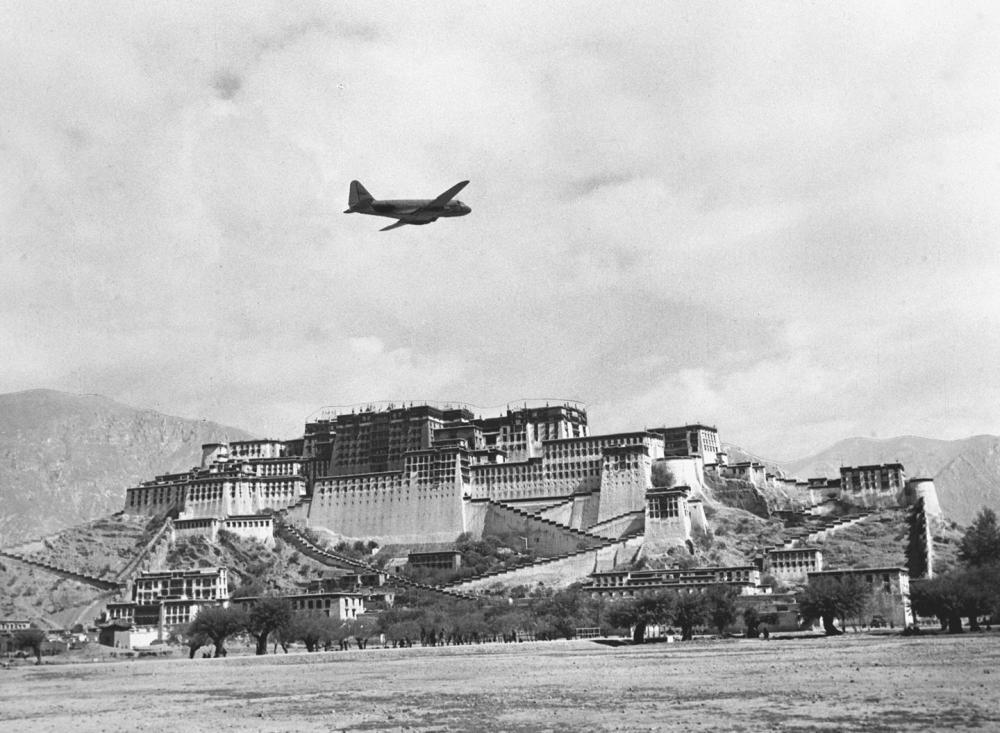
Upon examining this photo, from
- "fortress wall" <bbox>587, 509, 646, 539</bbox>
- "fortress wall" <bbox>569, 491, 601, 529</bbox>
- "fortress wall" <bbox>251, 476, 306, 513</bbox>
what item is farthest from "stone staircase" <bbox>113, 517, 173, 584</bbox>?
"fortress wall" <bbox>587, 509, 646, 539</bbox>

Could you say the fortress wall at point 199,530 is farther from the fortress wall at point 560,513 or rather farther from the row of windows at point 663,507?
the row of windows at point 663,507

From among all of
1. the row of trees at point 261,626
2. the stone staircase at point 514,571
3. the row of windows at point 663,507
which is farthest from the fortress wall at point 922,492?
the row of trees at point 261,626

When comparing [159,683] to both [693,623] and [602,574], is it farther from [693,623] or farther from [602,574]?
[602,574]

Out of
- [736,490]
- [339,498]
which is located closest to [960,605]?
[736,490]

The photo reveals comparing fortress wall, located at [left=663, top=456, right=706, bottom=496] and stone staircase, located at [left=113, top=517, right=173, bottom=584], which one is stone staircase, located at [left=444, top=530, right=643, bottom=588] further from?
stone staircase, located at [left=113, top=517, right=173, bottom=584]

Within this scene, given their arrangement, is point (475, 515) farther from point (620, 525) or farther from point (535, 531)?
point (620, 525)
